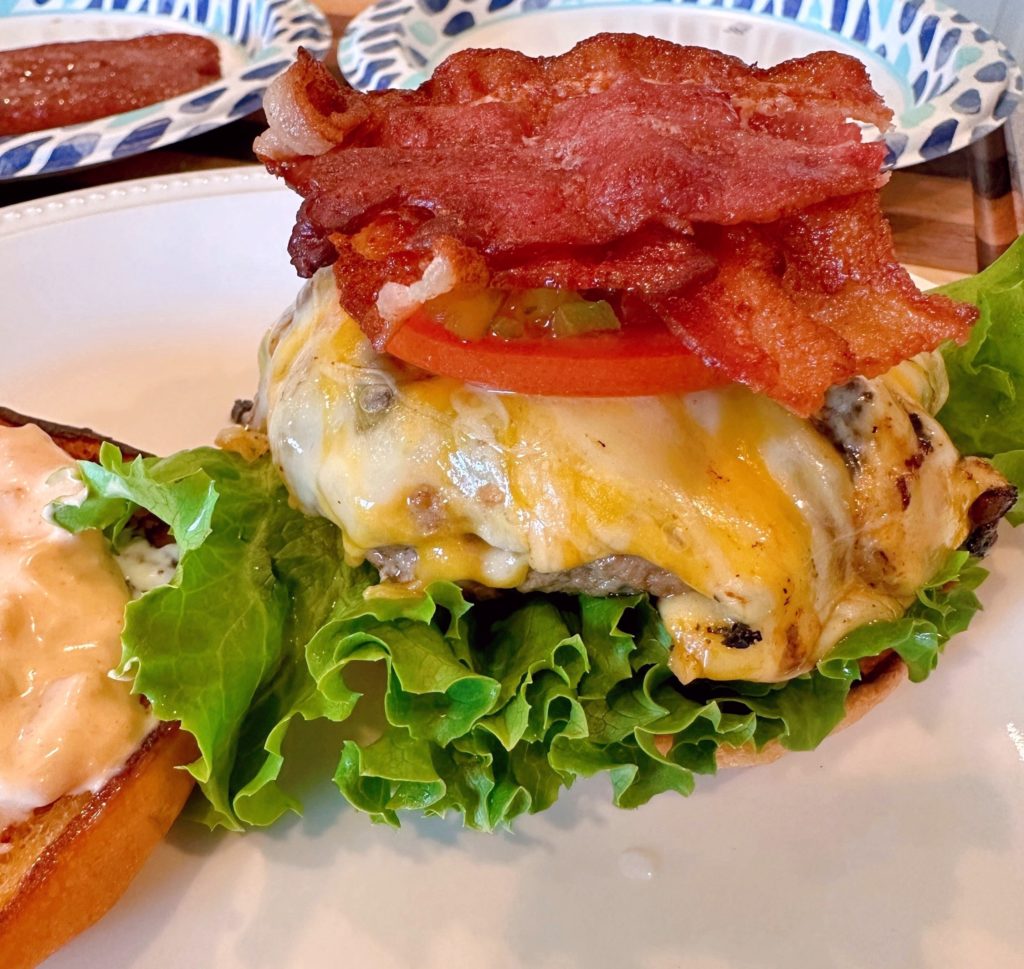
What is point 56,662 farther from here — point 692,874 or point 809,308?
Result: point 809,308

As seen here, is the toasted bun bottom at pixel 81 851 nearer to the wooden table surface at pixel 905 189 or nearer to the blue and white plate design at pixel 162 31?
the blue and white plate design at pixel 162 31

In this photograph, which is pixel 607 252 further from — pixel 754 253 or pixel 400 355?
pixel 400 355

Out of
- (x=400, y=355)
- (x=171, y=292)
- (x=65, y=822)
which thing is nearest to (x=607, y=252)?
(x=400, y=355)

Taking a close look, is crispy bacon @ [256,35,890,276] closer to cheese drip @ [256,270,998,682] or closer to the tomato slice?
the tomato slice

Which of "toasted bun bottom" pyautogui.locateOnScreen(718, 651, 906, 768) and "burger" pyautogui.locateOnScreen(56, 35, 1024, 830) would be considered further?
"toasted bun bottom" pyautogui.locateOnScreen(718, 651, 906, 768)

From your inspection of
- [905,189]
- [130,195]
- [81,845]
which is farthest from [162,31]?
[81,845]

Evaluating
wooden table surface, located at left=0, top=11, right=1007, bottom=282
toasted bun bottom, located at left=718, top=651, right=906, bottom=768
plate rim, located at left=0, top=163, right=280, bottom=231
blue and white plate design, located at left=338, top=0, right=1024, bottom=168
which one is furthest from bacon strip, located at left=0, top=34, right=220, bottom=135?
toasted bun bottom, located at left=718, top=651, right=906, bottom=768

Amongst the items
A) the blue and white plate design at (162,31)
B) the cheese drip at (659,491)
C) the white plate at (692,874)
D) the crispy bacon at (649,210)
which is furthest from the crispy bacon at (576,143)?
the blue and white plate design at (162,31)
